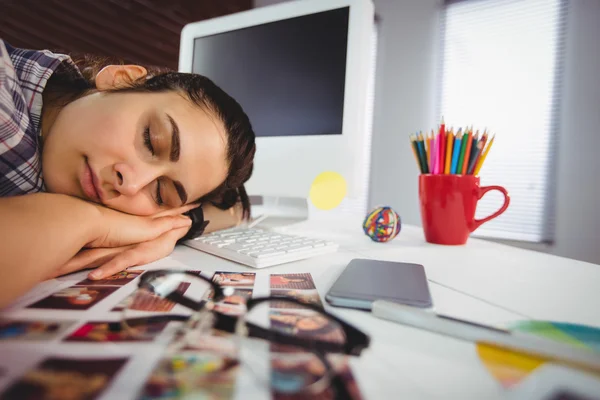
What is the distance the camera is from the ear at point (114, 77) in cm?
57

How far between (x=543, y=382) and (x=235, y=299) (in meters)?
0.22

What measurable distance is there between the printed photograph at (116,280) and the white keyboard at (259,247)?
0.12 m

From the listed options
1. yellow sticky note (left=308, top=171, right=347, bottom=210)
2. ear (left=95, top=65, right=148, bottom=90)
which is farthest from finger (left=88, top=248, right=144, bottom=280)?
yellow sticky note (left=308, top=171, right=347, bottom=210)

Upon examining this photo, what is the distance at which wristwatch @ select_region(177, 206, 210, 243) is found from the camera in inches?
22.7

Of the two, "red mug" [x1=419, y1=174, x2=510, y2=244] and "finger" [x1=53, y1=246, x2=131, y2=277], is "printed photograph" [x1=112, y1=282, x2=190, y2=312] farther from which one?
"red mug" [x1=419, y1=174, x2=510, y2=244]

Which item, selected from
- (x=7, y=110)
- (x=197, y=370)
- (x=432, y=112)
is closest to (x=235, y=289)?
(x=197, y=370)

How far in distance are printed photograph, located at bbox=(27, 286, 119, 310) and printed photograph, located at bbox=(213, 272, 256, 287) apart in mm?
100

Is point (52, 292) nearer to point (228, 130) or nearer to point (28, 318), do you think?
point (28, 318)

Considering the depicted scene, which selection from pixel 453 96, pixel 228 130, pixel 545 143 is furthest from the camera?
pixel 453 96

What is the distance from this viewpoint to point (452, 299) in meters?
0.34

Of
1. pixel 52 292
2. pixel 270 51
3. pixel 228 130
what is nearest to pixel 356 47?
pixel 270 51

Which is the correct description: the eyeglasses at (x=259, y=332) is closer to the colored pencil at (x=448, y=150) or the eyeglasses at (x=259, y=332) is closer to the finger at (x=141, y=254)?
the finger at (x=141, y=254)

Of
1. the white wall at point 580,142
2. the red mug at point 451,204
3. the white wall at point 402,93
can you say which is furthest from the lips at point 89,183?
the white wall at point 580,142

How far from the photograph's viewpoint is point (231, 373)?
191mm
